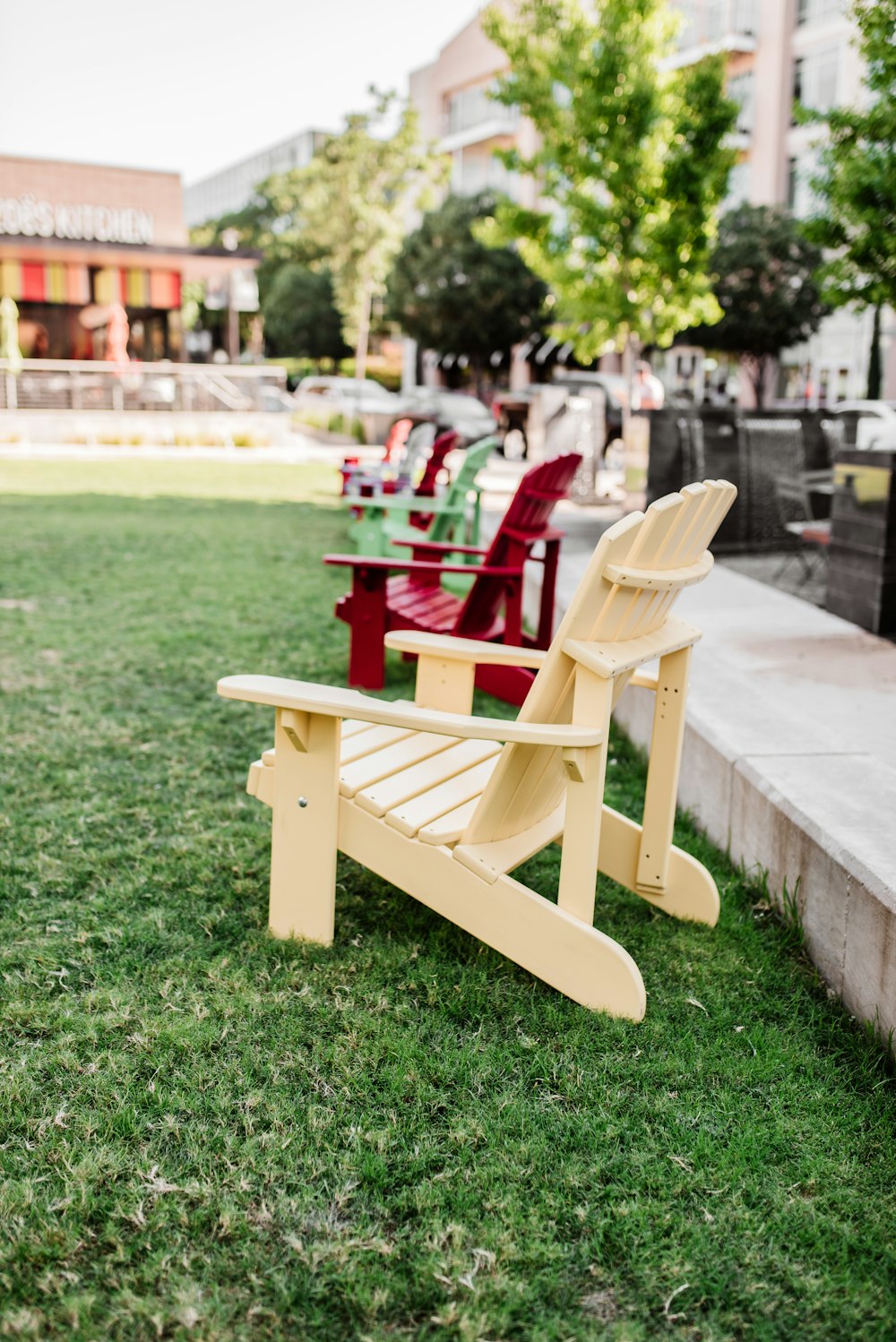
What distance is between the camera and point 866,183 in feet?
24.7


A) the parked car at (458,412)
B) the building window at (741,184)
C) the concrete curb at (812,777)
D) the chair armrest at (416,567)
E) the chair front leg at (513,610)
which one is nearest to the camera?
the concrete curb at (812,777)

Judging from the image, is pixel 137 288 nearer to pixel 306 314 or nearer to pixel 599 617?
pixel 306 314

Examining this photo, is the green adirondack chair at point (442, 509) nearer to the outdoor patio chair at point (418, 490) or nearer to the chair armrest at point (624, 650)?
the outdoor patio chair at point (418, 490)

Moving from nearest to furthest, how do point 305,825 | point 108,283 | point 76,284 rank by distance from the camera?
point 305,825, point 76,284, point 108,283

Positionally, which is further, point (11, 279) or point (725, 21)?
point (725, 21)

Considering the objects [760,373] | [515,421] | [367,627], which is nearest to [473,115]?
[760,373]

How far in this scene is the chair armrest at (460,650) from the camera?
135 inches

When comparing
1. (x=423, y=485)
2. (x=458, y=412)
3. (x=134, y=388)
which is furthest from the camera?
(x=458, y=412)

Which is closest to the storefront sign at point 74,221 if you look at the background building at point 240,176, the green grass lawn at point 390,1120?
the green grass lawn at point 390,1120

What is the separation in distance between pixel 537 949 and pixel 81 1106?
3.62ft

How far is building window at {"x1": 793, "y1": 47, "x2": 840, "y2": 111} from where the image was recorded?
35250 millimetres

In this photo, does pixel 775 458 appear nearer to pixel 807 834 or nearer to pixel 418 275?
pixel 807 834

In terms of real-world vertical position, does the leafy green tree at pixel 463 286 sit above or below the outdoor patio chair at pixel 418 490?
above

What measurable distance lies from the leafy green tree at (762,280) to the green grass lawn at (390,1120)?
32742 millimetres
